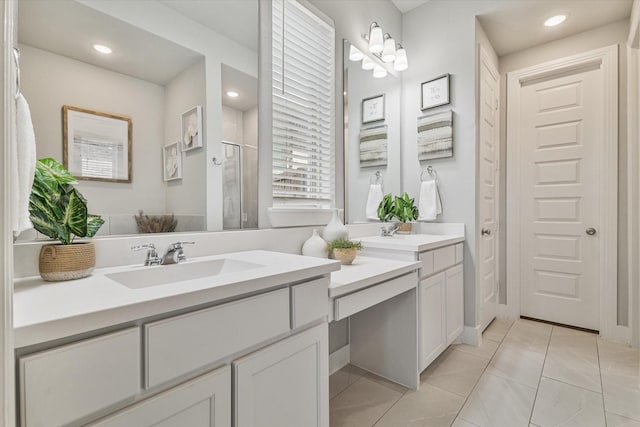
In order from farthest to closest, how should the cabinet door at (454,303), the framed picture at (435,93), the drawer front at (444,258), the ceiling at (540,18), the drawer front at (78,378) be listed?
the framed picture at (435,93) < the ceiling at (540,18) < the cabinet door at (454,303) < the drawer front at (444,258) < the drawer front at (78,378)

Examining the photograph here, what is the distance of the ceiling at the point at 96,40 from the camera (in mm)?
970

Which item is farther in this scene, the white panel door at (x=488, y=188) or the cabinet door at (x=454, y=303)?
the white panel door at (x=488, y=188)

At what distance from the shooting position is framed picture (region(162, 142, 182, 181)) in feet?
4.07

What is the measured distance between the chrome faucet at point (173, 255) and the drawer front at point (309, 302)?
1.54ft

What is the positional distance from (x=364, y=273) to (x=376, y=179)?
1.16 meters

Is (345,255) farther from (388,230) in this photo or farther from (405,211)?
(405,211)

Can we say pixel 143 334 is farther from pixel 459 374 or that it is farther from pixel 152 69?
pixel 459 374

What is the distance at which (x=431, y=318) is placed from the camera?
6.18ft

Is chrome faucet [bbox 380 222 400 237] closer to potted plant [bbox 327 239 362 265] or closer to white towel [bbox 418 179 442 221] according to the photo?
white towel [bbox 418 179 442 221]

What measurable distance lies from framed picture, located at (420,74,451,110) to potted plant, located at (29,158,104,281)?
8.15 feet

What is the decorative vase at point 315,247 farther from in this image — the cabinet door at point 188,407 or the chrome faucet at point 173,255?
the cabinet door at point 188,407

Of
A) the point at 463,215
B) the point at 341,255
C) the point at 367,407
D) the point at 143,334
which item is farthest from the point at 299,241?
the point at 463,215

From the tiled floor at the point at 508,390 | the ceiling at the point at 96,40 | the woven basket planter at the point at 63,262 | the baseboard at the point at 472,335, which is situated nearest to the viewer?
the woven basket planter at the point at 63,262

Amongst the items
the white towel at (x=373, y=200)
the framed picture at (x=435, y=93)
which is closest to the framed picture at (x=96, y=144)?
the white towel at (x=373, y=200)
